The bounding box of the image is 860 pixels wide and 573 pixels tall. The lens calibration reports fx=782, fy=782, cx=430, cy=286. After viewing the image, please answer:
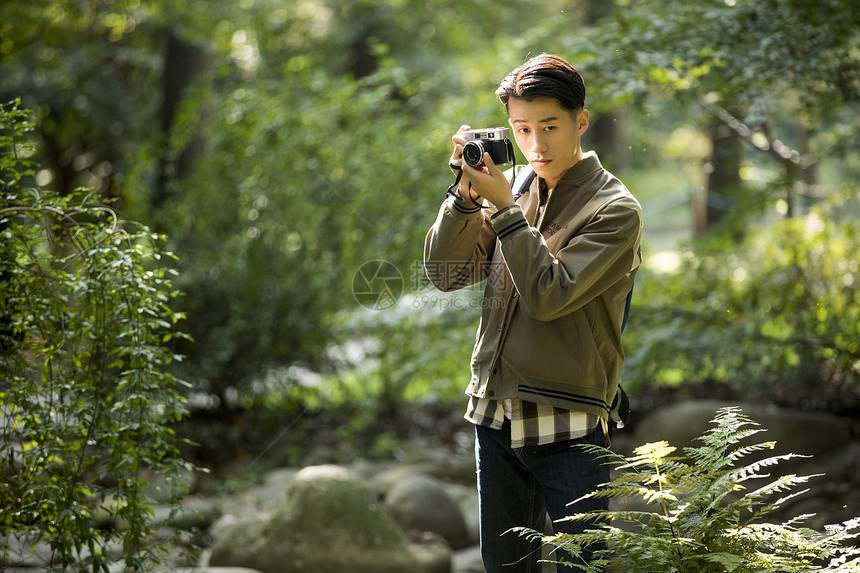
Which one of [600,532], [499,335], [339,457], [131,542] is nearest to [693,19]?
[499,335]

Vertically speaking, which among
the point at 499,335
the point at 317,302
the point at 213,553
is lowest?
the point at 213,553

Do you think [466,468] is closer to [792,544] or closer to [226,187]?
[226,187]

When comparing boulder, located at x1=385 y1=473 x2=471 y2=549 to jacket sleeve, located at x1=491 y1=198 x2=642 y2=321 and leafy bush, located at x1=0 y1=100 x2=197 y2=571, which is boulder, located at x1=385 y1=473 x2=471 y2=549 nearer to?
leafy bush, located at x1=0 y1=100 x2=197 y2=571

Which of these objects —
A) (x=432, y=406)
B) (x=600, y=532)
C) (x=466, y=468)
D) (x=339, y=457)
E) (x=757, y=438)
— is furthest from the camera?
(x=432, y=406)

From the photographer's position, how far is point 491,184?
190cm

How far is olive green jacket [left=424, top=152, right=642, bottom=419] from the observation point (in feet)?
5.91

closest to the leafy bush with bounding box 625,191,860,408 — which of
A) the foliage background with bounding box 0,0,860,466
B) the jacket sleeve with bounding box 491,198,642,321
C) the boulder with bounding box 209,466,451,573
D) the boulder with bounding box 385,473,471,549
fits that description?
the foliage background with bounding box 0,0,860,466

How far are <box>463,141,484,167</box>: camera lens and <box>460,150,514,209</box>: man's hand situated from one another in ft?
0.08

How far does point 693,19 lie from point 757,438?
7.51 feet

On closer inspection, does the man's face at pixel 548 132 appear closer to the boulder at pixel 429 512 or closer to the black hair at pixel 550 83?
the black hair at pixel 550 83

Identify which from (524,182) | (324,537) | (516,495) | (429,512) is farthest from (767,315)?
(516,495)

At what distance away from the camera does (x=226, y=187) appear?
6.14 meters

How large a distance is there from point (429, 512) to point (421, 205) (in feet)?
6.29

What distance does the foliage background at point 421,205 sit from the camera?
4.08m
